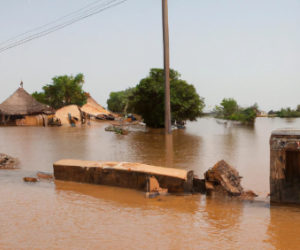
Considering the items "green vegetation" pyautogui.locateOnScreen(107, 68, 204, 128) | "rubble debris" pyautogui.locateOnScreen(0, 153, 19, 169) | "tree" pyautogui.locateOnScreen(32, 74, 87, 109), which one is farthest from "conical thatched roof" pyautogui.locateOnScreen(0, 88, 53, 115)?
"rubble debris" pyautogui.locateOnScreen(0, 153, 19, 169)

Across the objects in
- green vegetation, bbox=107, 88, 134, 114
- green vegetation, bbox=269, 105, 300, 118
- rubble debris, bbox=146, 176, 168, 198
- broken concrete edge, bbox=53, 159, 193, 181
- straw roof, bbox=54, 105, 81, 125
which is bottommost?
rubble debris, bbox=146, 176, 168, 198

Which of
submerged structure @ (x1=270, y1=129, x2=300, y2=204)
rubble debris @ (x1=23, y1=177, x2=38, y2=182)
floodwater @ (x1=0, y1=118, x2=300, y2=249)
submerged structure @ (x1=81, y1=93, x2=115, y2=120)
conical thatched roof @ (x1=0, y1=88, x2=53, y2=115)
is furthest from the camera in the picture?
submerged structure @ (x1=81, y1=93, x2=115, y2=120)

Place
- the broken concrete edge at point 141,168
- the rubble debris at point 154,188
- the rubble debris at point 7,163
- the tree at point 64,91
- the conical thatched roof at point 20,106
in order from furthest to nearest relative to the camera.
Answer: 1. the tree at point 64,91
2. the conical thatched roof at point 20,106
3. the rubble debris at point 7,163
4. the broken concrete edge at point 141,168
5. the rubble debris at point 154,188

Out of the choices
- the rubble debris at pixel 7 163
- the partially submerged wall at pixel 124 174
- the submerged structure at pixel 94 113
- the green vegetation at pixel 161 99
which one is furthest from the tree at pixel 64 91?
the partially submerged wall at pixel 124 174

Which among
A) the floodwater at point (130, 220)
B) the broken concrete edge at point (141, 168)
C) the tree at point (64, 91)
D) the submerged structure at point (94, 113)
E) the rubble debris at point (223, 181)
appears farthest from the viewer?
the tree at point (64, 91)

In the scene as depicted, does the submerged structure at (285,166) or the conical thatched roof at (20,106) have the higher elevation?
the conical thatched roof at (20,106)

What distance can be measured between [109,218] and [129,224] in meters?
0.44

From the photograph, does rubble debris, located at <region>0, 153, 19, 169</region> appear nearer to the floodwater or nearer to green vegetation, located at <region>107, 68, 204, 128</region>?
the floodwater

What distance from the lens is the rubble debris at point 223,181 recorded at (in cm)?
651

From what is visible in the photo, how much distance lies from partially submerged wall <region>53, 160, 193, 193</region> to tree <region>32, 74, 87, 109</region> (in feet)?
170

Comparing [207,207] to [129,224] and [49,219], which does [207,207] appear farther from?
[49,219]

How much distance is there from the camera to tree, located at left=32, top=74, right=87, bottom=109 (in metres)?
58.2

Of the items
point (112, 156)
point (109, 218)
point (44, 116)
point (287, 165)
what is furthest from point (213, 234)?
point (44, 116)

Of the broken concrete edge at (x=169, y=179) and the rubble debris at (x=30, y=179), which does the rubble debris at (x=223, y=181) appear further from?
the rubble debris at (x=30, y=179)
